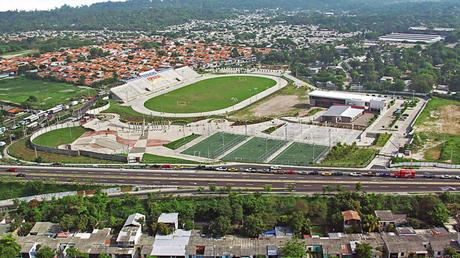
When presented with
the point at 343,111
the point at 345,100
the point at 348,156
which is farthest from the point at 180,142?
the point at 345,100

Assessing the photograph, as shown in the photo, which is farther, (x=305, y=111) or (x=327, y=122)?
(x=305, y=111)

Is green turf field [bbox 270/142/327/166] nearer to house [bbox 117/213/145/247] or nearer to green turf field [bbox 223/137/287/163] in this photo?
green turf field [bbox 223/137/287/163]

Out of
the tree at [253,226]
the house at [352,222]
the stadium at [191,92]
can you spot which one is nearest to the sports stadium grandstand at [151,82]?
the stadium at [191,92]

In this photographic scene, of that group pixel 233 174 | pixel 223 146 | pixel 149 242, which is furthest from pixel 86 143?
pixel 149 242

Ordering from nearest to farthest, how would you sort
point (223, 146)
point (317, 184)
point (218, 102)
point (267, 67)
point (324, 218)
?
1. point (324, 218)
2. point (317, 184)
3. point (223, 146)
4. point (218, 102)
5. point (267, 67)

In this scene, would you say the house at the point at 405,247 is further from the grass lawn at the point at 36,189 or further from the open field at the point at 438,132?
the grass lawn at the point at 36,189

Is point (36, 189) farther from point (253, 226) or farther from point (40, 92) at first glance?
point (40, 92)

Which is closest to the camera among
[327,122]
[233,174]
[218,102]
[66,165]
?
[233,174]

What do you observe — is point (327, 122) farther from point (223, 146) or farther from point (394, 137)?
point (223, 146)
